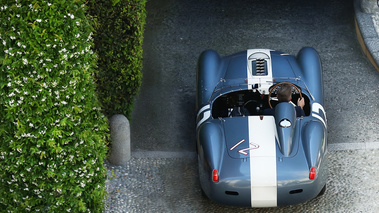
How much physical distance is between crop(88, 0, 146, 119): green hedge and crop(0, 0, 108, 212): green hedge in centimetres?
208

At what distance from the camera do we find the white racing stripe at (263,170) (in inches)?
354

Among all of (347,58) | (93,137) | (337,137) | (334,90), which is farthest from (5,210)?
(347,58)

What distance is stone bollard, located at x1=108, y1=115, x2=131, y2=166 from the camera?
10500mm

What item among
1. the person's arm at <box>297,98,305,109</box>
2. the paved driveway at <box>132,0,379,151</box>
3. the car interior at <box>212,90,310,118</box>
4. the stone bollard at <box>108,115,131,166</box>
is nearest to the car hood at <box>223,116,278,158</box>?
the car interior at <box>212,90,310,118</box>

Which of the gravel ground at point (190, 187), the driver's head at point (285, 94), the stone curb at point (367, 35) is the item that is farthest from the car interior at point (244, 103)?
the stone curb at point (367, 35)

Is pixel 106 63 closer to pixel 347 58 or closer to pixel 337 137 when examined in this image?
pixel 337 137

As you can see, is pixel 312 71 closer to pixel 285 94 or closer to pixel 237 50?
pixel 285 94

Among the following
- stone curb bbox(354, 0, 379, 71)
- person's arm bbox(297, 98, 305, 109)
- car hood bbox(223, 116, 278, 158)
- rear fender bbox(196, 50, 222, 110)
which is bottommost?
car hood bbox(223, 116, 278, 158)

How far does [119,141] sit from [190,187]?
120 cm

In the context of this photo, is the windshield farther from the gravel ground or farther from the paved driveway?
the paved driveway

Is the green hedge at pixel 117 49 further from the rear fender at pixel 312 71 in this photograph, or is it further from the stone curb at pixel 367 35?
the stone curb at pixel 367 35

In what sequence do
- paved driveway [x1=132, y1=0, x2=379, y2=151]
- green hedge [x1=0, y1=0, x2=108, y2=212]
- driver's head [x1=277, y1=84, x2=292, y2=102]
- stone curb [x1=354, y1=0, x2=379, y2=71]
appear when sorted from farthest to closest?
stone curb [x1=354, y1=0, x2=379, y2=71] < paved driveway [x1=132, y1=0, x2=379, y2=151] < driver's head [x1=277, y1=84, x2=292, y2=102] < green hedge [x1=0, y1=0, x2=108, y2=212]

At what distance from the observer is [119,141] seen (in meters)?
10.6

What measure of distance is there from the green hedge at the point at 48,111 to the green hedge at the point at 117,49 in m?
2.08
